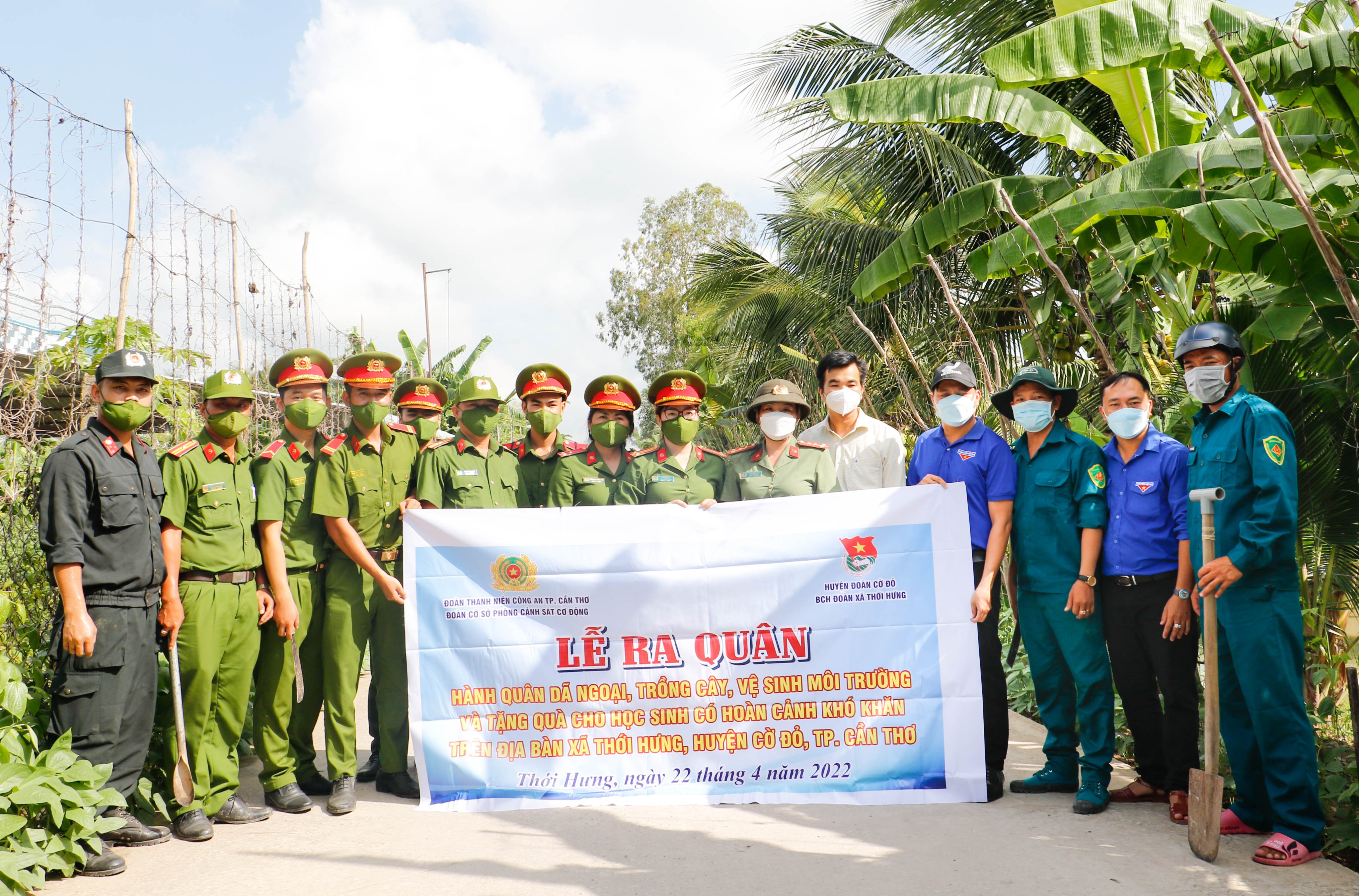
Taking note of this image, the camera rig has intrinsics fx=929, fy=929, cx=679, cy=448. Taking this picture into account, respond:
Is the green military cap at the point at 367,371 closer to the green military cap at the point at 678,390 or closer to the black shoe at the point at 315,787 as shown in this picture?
the green military cap at the point at 678,390

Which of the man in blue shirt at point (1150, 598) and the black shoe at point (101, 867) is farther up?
the man in blue shirt at point (1150, 598)

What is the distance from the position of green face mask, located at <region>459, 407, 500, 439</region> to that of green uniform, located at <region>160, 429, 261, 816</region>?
105 centimetres

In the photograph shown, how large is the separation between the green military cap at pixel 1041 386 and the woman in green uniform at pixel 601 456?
1840 mm

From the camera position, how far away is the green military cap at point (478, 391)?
15.4 ft

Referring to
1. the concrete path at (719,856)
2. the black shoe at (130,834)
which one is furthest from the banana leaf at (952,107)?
the black shoe at (130,834)

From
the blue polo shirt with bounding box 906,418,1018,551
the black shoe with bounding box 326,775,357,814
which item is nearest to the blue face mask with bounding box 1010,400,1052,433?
the blue polo shirt with bounding box 906,418,1018,551

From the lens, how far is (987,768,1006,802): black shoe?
409cm

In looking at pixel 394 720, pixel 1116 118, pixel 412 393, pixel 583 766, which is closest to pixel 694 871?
pixel 583 766

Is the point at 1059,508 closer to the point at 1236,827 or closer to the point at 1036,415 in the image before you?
the point at 1036,415

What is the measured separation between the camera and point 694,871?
3363 millimetres

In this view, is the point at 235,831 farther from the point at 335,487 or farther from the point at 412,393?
the point at 412,393

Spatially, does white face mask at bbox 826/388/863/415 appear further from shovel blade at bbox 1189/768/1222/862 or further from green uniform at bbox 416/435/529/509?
shovel blade at bbox 1189/768/1222/862

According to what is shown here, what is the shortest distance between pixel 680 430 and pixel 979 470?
56.0 inches

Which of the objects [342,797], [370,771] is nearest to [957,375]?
[342,797]
